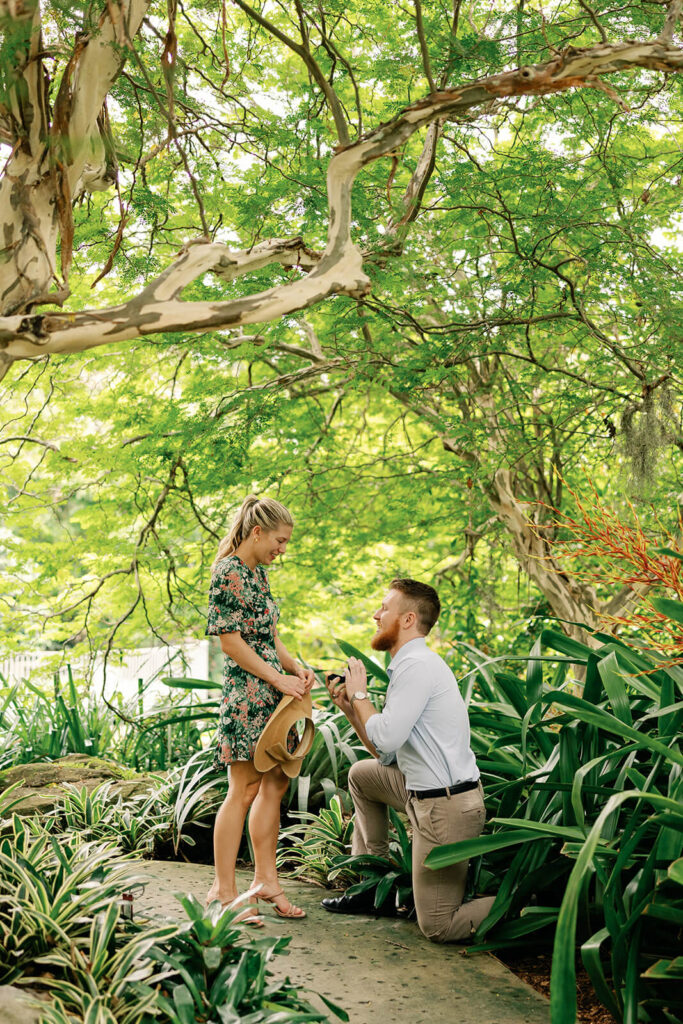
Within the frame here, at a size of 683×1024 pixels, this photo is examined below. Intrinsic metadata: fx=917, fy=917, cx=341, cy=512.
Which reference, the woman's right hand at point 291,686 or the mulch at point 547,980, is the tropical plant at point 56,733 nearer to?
the woman's right hand at point 291,686

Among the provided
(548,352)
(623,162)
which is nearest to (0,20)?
(623,162)

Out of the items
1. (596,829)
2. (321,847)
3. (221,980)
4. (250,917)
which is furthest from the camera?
(321,847)

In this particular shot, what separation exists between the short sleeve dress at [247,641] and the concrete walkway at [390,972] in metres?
0.64

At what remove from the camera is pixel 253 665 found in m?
3.43

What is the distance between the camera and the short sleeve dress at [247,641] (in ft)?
11.3

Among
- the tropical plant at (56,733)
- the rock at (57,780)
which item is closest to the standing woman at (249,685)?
the rock at (57,780)

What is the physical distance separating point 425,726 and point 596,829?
4.51 ft

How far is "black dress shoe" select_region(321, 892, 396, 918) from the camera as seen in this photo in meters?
3.62

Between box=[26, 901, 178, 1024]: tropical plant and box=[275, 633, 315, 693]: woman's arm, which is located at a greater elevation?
box=[275, 633, 315, 693]: woman's arm

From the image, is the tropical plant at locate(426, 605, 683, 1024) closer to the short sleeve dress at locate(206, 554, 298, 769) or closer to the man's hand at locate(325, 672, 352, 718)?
the man's hand at locate(325, 672, 352, 718)

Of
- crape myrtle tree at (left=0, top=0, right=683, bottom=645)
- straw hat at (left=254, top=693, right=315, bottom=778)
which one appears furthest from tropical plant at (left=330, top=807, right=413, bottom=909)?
crape myrtle tree at (left=0, top=0, right=683, bottom=645)

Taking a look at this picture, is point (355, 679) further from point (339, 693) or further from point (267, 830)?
point (267, 830)

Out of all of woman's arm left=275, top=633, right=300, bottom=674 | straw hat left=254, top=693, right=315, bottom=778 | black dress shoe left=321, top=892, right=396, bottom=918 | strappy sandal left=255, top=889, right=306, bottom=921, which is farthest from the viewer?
woman's arm left=275, top=633, right=300, bottom=674

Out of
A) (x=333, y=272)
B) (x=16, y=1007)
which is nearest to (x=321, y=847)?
(x=16, y=1007)
